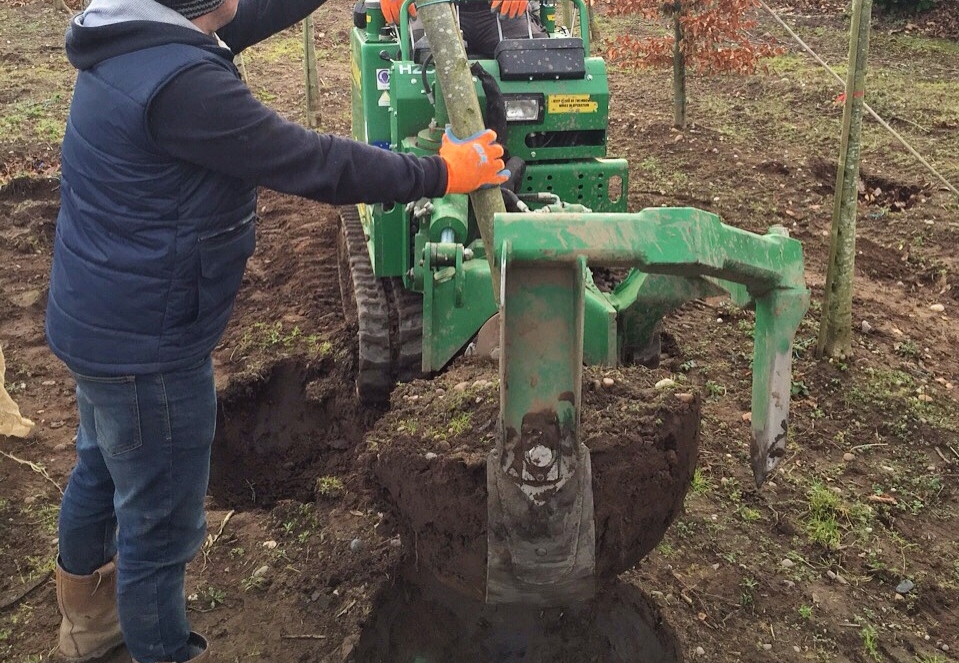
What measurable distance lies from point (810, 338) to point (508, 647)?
307cm

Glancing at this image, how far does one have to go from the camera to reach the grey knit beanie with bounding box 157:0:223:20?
2.53m

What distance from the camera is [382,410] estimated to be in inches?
182

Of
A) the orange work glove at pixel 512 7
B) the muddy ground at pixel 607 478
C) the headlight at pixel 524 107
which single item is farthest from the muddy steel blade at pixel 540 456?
the orange work glove at pixel 512 7

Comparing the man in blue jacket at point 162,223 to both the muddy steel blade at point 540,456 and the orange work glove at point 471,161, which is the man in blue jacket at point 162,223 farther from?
the muddy steel blade at point 540,456

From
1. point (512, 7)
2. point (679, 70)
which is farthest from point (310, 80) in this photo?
point (512, 7)

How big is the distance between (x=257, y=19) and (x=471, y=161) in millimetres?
1009

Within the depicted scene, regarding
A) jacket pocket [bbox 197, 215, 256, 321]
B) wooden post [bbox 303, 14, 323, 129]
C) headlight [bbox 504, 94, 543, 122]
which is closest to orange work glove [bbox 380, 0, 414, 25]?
headlight [bbox 504, 94, 543, 122]

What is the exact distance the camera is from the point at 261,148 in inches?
98.7

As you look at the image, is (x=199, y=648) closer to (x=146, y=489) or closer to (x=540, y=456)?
(x=146, y=489)

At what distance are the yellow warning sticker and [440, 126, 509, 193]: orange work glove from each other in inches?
63.3

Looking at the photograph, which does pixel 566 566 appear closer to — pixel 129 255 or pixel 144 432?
pixel 144 432

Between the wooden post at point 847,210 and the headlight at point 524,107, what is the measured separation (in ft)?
4.83

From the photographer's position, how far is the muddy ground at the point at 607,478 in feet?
9.91

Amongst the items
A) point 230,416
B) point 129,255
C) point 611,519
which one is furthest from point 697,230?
point 230,416
